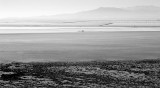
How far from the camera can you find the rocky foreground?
28.2ft

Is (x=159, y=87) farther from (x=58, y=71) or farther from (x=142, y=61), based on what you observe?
(x=142, y=61)

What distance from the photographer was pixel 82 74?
32.8 ft

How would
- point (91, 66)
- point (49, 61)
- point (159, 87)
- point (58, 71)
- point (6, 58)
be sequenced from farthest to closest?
point (6, 58) → point (49, 61) → point (91, 66) → point (58, 71) → point (159, 87)

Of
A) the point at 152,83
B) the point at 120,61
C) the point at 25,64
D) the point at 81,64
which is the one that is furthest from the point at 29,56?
the point at 152,83

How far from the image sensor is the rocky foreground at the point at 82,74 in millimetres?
8586

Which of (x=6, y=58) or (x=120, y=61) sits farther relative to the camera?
(x=6, y=58)

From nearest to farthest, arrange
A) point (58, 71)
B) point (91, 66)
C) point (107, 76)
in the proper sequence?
1. point (107, 76)
2. point (58, 71)
3. point (91, 66)

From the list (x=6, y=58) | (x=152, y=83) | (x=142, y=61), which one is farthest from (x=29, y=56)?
(x=152, y=83)

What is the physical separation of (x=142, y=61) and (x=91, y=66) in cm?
262

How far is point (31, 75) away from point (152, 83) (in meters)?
3.89

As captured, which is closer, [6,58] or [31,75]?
[31,75]

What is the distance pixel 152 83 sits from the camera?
8.70 meters

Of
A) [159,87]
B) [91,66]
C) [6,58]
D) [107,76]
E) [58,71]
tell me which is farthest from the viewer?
[6,58]

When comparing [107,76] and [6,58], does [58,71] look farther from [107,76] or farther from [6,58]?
[6,58]
